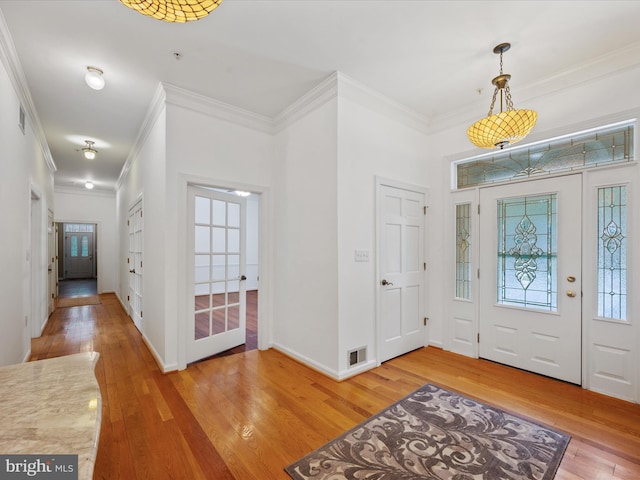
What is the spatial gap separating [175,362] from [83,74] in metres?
3.09

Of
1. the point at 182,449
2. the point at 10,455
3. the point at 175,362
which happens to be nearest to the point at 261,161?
the point at 175,362

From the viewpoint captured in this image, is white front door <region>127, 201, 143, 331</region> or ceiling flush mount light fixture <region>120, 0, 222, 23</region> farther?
white front door <region>127, 201, 143, 331</region>

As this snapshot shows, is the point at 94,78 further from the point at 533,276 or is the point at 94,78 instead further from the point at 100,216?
the point at 100,216

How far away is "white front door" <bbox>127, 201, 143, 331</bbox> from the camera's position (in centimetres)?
464

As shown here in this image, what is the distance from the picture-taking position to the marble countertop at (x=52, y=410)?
2.81 feet

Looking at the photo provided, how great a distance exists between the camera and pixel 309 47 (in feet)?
8.59

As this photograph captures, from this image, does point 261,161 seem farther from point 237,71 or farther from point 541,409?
point 541,409

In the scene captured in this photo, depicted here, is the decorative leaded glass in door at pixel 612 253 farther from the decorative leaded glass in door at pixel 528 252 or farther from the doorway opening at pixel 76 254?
the doorway opening at pixel 76 254

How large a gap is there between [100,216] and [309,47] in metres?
8.50

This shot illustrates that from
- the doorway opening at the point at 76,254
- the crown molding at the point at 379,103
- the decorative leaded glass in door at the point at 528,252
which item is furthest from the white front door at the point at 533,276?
the doorway opening at the point at 76,254

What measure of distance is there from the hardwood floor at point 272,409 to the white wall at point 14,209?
77cm

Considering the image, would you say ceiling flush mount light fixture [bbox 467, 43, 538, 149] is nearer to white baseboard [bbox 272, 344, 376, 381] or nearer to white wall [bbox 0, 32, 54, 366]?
white baseboard [bbox 272, 344, 376, 381]

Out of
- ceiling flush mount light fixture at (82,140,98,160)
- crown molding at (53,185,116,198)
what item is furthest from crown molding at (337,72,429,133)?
crown molding at (53,185,116,198)

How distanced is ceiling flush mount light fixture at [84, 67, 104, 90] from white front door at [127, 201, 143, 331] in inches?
77.4
